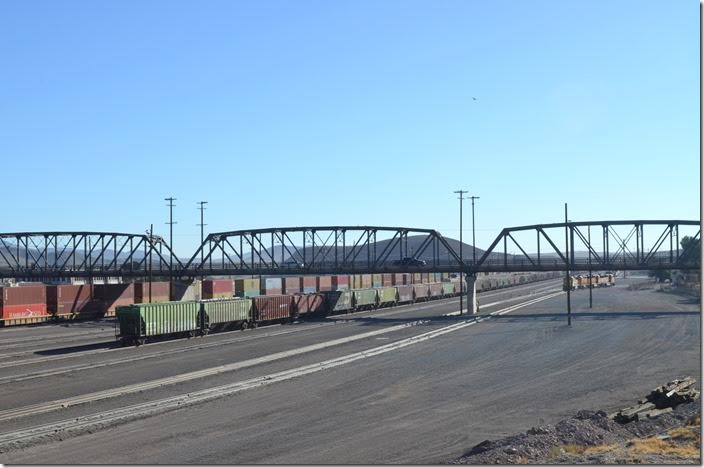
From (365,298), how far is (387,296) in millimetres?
9330

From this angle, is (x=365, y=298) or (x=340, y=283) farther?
(x=340, y=283)

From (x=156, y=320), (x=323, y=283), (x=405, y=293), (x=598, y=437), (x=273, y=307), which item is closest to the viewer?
(x=598, y=437)

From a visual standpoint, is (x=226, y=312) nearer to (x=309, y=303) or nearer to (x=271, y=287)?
(x=309, y=303)

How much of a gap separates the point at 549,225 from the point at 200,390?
6833 cm

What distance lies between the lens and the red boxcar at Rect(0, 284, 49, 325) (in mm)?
68062

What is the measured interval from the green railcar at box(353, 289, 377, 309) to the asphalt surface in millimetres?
28387

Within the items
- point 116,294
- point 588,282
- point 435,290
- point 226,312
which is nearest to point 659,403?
point 226,312

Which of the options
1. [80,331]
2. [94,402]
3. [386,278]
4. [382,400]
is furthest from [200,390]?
[386,278]

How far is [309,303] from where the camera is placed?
257ft

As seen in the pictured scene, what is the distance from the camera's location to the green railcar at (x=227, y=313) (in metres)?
58.2

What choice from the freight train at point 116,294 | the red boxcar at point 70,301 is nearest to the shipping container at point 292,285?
the freight train at point 116,294

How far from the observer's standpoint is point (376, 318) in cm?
7869

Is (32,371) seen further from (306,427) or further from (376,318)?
(376,318)

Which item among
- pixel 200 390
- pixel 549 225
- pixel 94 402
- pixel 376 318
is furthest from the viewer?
pixel 549 225
